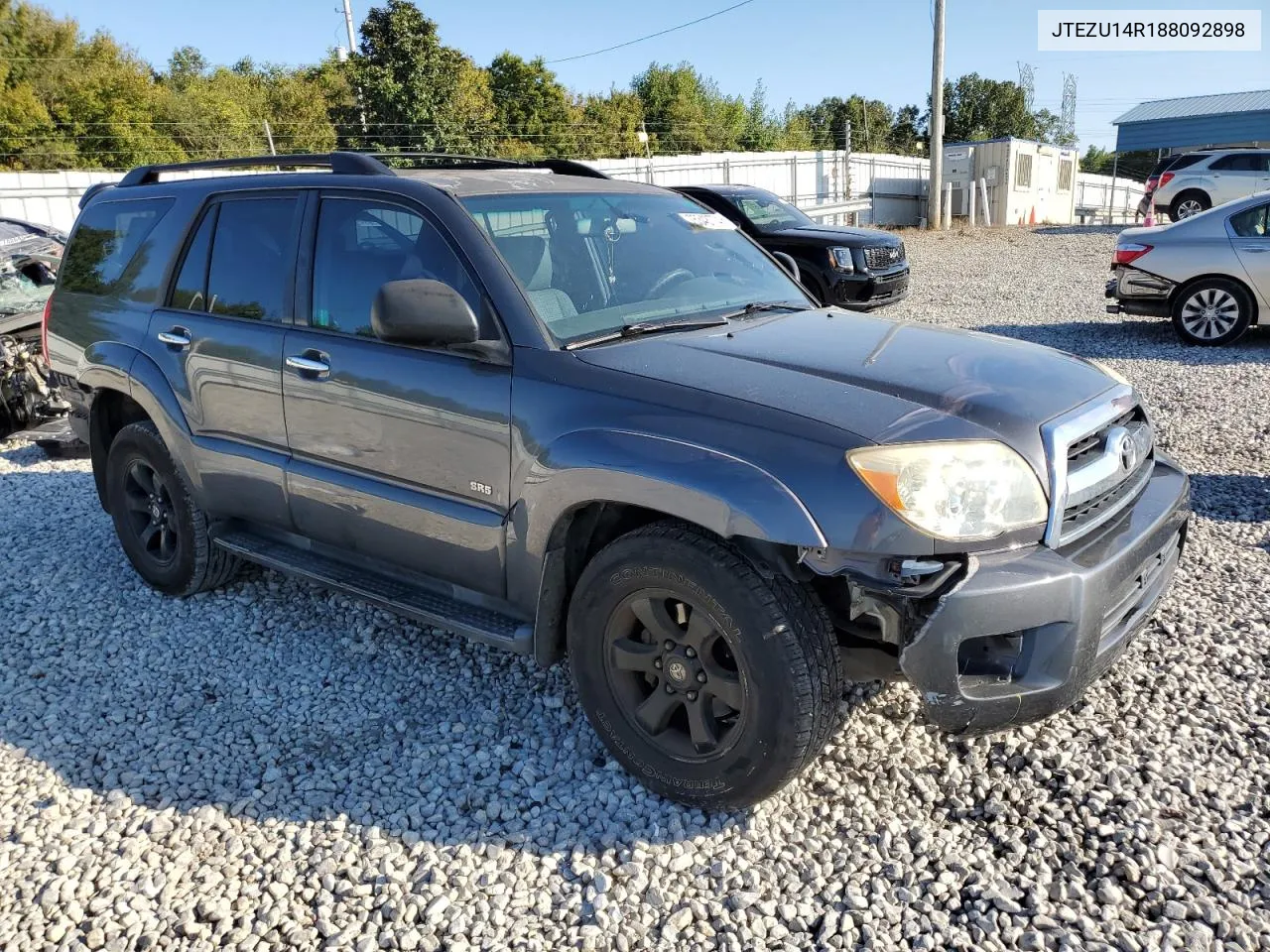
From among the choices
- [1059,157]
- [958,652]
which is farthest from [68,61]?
[958,652]

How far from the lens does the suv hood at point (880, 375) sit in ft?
8.36

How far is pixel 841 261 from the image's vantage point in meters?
11.1

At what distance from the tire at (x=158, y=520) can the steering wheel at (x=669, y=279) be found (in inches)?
87.4

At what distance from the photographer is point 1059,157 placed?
31.1 meters

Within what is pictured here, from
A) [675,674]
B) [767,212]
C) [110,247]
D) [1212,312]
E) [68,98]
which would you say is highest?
[68,98]

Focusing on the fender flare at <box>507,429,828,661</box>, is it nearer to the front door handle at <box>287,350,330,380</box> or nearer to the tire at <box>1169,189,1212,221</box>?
the front door handle at <box>287,350,330,380</box>

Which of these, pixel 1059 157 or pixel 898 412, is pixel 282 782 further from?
pixel 1059 157

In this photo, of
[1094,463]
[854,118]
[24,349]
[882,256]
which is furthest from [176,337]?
[854,118]

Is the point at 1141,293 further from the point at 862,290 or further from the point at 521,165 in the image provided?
the point at 521,165

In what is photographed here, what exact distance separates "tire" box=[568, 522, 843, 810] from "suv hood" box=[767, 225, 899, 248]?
9.37 m

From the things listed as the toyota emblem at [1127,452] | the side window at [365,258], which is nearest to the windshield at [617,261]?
the side window at [365,258]

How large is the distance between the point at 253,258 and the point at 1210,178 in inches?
876

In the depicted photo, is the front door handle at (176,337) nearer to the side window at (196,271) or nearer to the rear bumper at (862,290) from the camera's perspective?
the side window at (196,271)

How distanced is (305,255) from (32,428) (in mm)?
5191
